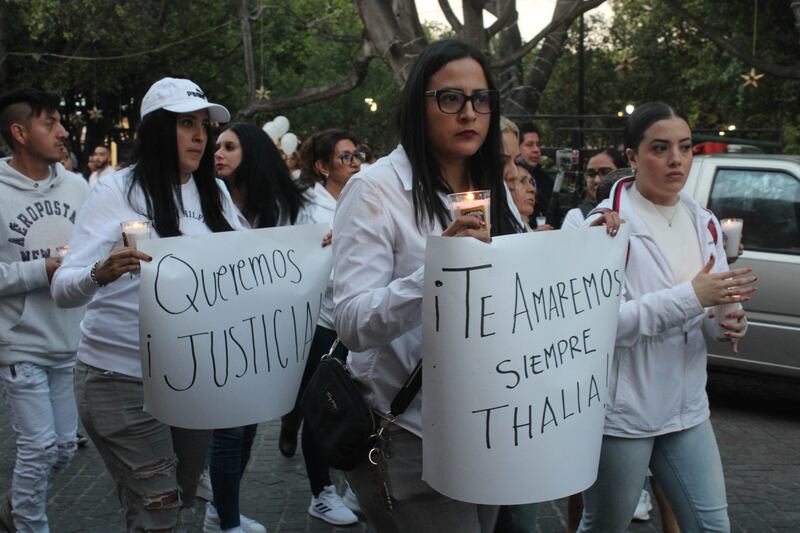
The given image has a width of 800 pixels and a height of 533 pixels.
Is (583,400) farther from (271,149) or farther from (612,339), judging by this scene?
(271,149)

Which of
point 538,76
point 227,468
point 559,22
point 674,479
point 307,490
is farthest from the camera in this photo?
point 538,76

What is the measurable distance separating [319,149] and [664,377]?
3183 mm

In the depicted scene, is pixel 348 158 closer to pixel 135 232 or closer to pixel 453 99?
pixel 135 232

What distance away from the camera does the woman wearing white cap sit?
138 inches

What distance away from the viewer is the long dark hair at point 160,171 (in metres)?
3.66

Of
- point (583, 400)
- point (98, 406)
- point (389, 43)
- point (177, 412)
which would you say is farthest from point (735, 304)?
point (389, 43)

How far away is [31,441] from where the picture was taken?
447 cm

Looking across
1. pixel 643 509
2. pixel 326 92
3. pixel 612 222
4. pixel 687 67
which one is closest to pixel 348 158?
pixel 643 509

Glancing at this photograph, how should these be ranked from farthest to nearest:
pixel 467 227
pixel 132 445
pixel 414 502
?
pixel 132 445
pixel 414 502
pixel 467 227

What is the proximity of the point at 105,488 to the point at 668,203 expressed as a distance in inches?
152

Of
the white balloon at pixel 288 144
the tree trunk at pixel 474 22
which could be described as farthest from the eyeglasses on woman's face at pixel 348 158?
the white balloon at pixel 288 144

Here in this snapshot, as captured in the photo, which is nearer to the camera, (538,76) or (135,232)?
(135,232)

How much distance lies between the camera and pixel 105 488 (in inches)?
230

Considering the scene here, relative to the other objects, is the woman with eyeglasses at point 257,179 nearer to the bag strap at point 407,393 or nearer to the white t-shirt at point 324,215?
the white t-shirt at point 324,215
